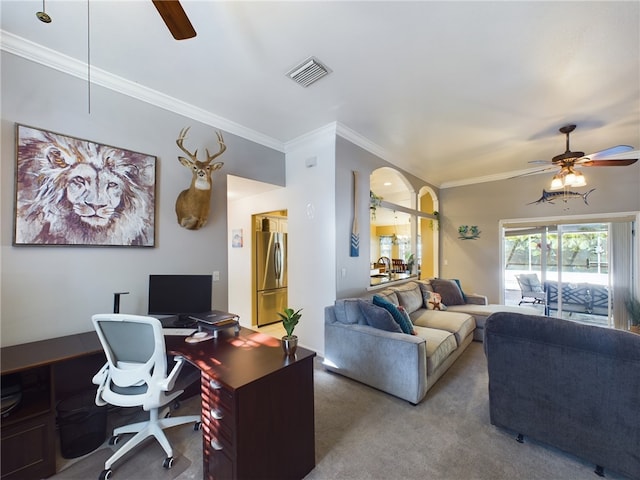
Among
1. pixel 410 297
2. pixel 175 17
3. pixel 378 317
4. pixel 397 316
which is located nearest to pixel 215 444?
pixel 378 317

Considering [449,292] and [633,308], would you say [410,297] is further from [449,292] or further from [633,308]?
[633,308]

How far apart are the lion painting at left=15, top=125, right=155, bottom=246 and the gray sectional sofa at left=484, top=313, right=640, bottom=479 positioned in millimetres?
3316

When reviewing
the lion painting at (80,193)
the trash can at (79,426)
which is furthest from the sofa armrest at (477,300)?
the trash can at (79,426)

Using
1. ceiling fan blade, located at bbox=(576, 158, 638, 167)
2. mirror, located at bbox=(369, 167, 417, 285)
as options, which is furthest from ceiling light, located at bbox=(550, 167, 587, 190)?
mirror, located at bbox=(369, 167, 417, 285)

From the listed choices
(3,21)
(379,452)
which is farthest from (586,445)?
(3,21)

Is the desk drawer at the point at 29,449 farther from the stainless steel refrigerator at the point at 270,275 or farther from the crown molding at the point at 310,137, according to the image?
the crown molding at the point at 310,137

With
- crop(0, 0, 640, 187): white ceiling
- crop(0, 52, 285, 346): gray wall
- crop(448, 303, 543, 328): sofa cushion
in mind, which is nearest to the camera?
crop(0, 0, 640, 187): white ceiling

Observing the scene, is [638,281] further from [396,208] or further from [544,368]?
[544,368]

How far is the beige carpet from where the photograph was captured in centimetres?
172

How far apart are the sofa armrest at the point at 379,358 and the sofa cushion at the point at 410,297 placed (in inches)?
47.6

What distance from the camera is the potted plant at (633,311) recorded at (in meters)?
4.25

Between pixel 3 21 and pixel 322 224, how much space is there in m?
3.16

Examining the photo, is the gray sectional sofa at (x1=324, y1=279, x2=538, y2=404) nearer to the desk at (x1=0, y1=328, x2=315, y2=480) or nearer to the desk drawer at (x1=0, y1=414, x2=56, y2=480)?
the desk at (x1=0, y1=328, x2=315, y2=480)

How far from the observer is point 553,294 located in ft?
17.1
